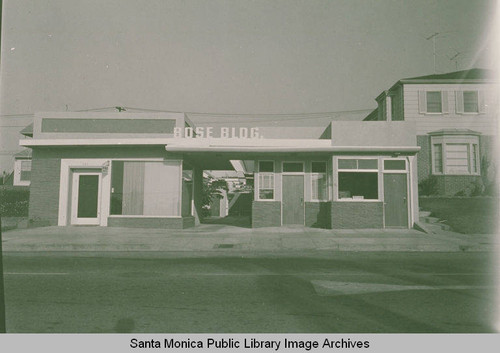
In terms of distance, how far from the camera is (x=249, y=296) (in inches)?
227

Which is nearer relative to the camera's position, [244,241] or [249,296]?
[249,296]

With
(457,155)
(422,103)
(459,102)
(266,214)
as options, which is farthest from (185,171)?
(459,102)

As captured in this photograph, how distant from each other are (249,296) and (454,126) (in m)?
21.5

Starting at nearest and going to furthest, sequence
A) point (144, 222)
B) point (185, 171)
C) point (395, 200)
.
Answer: point (395, 200) < point (144, 222) < point (185, 171)

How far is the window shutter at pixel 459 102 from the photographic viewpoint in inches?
928

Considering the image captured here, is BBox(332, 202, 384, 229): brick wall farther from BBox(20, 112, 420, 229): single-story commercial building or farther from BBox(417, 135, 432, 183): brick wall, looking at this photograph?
BBox(417, 135, 432, 183): brick wall

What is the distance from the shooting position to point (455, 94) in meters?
23.7

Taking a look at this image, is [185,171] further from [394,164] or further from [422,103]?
[422,103]

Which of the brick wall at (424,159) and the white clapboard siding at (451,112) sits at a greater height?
the white clapboard siding at (451,112)

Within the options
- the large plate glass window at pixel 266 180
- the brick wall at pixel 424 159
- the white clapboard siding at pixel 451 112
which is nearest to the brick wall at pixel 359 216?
the large plate glass window at pixel 266 180

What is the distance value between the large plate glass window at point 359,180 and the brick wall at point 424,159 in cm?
704

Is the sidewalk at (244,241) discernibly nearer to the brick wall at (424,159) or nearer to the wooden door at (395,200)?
the wooden door at (395,200)

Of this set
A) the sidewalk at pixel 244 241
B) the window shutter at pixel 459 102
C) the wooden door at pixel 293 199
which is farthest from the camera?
the window shutter at pixel 459 102

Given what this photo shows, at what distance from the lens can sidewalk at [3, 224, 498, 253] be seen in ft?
39.6
